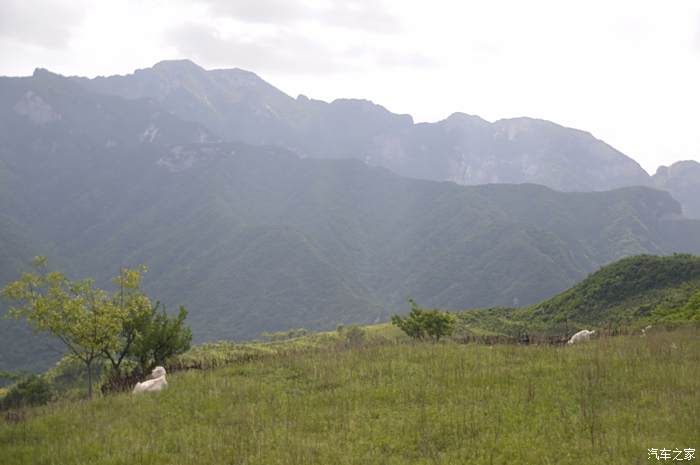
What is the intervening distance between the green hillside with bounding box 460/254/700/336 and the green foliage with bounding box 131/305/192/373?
3206cm

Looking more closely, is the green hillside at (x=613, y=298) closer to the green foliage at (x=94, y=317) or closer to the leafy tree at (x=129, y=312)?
the green foliage at (x=94, y=317)

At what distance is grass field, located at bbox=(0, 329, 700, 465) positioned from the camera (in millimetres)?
10102

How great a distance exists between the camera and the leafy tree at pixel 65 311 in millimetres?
20234

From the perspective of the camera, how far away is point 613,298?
5619 centimetres

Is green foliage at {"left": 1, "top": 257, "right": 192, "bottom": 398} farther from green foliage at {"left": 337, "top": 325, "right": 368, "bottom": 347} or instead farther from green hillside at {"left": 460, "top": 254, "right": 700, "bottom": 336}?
green hillside at {"left": 460, "top": 254, "right": 700, "bottom": 336}

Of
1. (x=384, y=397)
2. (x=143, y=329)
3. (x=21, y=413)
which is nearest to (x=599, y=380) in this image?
(x=384, y=397)

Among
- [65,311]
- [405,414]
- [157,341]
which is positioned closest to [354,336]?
[157,341]

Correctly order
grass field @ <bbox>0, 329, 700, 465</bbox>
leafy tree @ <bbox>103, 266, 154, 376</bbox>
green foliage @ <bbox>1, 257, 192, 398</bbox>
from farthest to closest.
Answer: leafy tree @ <bbox>103, 266, 154, 376</bbox> < green foliage @ <bbox>1, 257, 192, 398</bbox> < grass field @ <bbox>0, 329, 700, 465</bbox>

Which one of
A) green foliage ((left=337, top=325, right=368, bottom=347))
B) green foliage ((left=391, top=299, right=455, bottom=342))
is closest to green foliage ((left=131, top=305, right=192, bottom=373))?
green foliage ((left=337, top=325, right=368, bottom=347))

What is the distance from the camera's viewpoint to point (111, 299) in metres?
22.6

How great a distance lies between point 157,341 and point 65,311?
4599 mm

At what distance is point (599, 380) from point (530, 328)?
42969 mm

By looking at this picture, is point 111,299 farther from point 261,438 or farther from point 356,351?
point 261,438

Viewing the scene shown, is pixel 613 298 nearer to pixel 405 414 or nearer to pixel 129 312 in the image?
pixel 129 312
